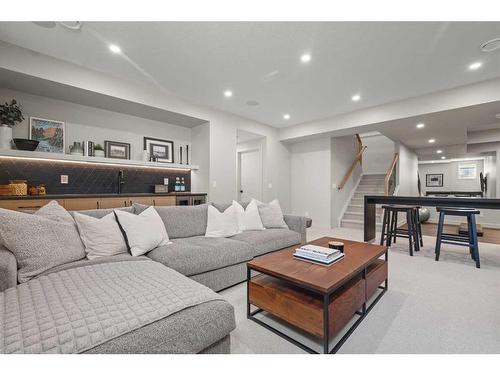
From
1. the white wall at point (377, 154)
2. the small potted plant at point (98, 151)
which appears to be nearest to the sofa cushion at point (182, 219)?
the small potted plant at point (98, 151)

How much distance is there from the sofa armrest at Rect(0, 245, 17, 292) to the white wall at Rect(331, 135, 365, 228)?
569 cm

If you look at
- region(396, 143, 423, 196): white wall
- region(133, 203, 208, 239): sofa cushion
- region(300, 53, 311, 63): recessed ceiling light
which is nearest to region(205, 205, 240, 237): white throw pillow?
region(133, 203, 208, 239): sofa cushion

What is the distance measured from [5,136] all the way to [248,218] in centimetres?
329

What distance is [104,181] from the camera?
3.95 metres

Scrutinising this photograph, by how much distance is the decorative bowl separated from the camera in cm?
305

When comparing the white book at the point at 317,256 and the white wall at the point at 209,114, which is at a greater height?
the white wall at the point at 209,114

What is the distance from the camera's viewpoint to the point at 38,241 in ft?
4.99

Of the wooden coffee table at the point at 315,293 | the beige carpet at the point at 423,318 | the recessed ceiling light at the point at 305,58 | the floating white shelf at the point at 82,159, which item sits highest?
the recessed ceiling light at the point at 305,58

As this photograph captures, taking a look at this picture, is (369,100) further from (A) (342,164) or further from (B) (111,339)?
(B) (111,339)

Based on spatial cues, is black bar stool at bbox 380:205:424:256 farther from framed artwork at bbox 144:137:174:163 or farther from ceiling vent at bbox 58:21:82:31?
ceiling vent at bbox 58:21:82:31

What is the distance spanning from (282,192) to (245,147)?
166 centimetres

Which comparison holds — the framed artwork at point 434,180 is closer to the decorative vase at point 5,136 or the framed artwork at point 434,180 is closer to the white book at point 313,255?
the white book at point 313,255

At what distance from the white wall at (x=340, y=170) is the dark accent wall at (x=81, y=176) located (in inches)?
157

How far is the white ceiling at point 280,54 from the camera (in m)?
2.39
